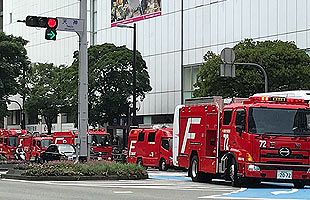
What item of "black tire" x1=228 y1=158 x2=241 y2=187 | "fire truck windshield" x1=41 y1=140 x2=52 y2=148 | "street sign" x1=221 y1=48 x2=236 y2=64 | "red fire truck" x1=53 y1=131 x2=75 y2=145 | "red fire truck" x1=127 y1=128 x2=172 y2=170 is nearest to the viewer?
"black tire" x1=228 y1=158 x2=241 y2=187

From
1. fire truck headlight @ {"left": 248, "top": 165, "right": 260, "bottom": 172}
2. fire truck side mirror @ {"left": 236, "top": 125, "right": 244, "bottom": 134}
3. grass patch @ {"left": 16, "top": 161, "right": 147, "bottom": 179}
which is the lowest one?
grass patch @ {"left": 16, "top": 161, "right": 147, "bottom": 179}

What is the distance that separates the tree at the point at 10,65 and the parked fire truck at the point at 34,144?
39.1 ft

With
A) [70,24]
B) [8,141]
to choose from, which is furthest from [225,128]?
[8,141]

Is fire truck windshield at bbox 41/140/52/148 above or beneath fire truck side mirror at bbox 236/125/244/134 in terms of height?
beneath

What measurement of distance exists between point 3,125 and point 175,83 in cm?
3581

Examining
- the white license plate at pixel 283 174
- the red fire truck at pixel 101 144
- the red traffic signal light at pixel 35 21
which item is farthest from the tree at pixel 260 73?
the white license plate at pixel 283 174

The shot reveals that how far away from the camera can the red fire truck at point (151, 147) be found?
43438mm

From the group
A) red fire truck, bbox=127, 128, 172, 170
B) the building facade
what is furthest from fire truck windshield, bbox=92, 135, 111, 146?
the building facade

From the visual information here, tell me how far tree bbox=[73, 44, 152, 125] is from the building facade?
289 inches

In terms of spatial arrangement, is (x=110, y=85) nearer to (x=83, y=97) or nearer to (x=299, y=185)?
(x=83, y=97)

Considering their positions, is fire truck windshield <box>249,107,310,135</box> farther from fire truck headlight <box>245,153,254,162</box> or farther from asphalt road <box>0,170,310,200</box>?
asphalt road <box>0,170,310,200</box>

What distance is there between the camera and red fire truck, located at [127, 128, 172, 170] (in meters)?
43.4

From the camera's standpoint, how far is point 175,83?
68625 mm

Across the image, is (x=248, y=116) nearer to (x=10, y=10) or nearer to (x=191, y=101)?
(x=191, y=101)
